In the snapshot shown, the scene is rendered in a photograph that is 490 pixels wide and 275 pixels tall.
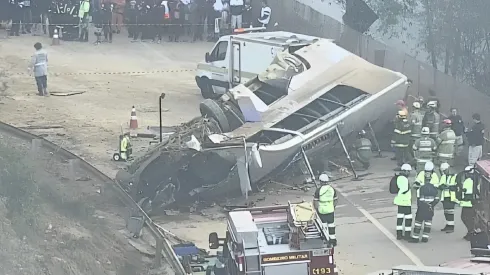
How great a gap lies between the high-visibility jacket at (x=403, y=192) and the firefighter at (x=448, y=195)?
0.71 metres

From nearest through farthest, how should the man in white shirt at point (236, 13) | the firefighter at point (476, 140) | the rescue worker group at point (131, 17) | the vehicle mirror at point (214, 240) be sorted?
A: the vehicle mirror at point (214, 240) → the firefighter at point (476, 140) → the rescue worker group at point (131, 17) → the man in white shirt at point (236, 13)

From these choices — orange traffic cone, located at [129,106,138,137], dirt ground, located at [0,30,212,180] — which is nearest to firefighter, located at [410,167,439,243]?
dirt ground, located at [0,30,212,180]

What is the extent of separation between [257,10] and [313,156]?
1591cm

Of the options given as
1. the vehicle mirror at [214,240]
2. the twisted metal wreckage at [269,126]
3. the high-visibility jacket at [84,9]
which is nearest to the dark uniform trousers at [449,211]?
the twisted metal wreckage at [269,126]

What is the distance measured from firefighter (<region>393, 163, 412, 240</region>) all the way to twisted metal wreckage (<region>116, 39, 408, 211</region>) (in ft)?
8.47

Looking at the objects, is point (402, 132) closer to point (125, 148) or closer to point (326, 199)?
point (326, 199)

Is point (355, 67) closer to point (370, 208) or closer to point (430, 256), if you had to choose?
point (370, 208)

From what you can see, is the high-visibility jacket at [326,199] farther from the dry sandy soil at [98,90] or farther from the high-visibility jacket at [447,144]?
the high-visibility jacket at [447,144]

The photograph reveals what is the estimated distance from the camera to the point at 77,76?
27.2 m

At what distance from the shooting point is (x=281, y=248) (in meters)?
11.5

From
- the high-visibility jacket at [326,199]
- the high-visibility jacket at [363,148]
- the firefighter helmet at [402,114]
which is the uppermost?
the firefighter helmet at [402,114]

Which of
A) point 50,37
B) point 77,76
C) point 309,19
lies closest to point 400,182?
point 77,76

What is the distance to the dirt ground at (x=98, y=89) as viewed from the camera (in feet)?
70.2

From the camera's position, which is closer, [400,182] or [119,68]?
[400,182]
